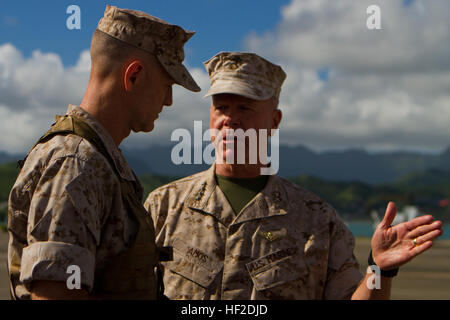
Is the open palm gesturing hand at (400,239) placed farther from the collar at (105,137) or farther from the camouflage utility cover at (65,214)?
the camouflage utility cover at (65,214)

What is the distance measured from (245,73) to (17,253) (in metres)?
3.02

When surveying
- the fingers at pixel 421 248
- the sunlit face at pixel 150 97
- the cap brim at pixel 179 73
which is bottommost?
the fingers at pixel 421 248

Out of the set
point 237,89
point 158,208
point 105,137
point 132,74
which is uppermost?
point 237,89

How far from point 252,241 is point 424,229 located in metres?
1.69

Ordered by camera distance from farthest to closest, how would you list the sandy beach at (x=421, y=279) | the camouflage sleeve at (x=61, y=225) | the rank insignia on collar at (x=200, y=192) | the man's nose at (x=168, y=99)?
the sandy beach at (x=421, y=279) → the rank insignia on collar at (x=200, y=192) → the man's nose at (x=168, y=99) → the camouflage sleeve at (x=61, y=225)

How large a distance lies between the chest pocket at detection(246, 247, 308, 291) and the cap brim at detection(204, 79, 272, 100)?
1436 millimetres

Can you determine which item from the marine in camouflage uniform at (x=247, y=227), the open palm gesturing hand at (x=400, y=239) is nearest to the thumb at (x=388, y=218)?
the open palm gesturing hand at (x=400, y=239)

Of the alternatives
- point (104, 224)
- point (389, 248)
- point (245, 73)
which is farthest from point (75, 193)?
point (245, 73)

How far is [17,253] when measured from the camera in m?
3.24

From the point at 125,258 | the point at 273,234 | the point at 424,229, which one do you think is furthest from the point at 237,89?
the point at 125,258

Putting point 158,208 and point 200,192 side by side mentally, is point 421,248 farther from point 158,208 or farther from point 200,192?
point 158,208

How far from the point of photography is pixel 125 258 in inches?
130

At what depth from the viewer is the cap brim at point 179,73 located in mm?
3678
